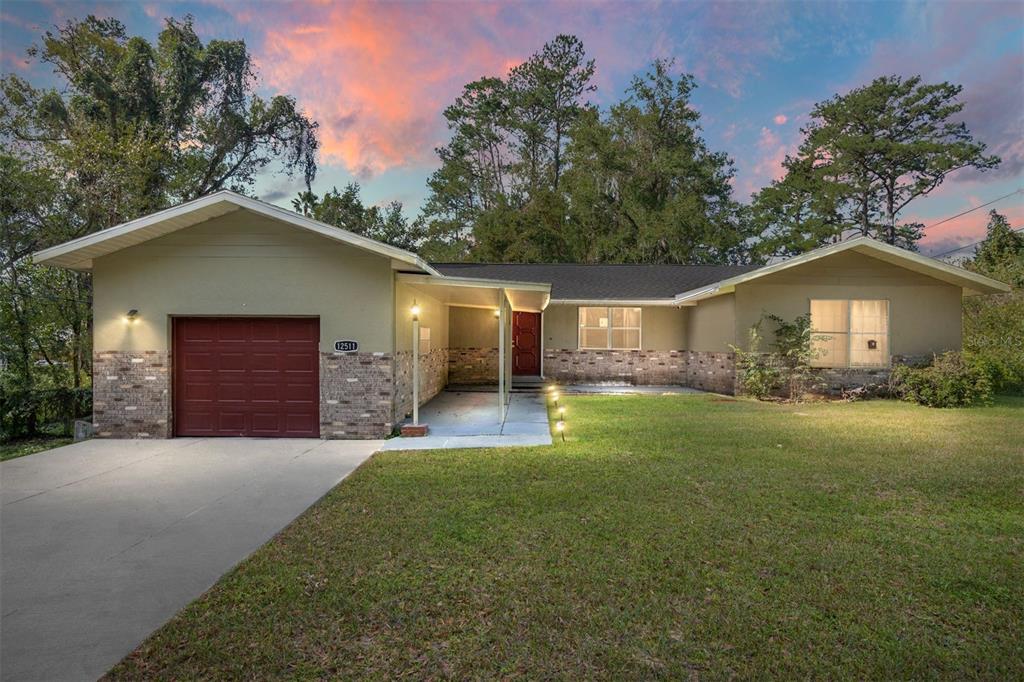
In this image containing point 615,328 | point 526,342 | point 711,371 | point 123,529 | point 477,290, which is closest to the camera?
point 123,529

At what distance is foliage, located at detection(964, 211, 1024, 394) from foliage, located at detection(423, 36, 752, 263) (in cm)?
1134

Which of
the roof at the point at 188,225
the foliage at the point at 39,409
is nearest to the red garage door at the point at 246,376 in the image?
the roof at the point at 188,225

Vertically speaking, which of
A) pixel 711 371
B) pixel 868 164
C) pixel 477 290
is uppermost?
pixel 868 164

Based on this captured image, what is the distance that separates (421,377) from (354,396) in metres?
2.96

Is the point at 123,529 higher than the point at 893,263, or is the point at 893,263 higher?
the point at 893,263

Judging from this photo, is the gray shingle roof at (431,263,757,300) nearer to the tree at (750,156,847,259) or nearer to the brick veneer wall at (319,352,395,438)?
the brick veneer wall at (319,352,395,438)

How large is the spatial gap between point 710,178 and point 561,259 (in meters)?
8.84

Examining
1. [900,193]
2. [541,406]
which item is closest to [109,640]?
[541,406]

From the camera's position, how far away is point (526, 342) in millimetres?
16047

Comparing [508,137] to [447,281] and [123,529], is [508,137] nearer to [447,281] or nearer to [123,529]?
[447,281]

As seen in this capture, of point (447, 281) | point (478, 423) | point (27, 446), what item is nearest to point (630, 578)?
point (478, 423)

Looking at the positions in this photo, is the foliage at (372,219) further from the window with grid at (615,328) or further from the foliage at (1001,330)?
the foliage at (1001,330)

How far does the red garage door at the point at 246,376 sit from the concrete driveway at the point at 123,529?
0.57m

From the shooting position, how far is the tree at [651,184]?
87.8ft
